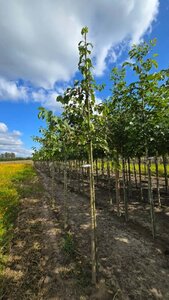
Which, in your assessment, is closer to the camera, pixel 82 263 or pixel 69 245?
pixel 82 263

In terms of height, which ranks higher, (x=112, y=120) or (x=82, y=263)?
(x=112, y=120)

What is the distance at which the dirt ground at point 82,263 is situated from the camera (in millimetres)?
4602

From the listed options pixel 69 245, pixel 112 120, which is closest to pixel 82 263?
pixel 69 245

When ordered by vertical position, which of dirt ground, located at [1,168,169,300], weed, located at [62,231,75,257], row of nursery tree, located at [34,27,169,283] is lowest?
dirt ground, located at [1,168,169,300]

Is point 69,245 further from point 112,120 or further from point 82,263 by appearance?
point 112,120

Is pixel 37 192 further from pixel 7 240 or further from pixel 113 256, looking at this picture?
pixel 113 256

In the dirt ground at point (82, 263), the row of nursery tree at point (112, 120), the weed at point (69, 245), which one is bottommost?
the dirt ground at point (82, 263)

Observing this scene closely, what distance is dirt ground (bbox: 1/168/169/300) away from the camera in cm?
460

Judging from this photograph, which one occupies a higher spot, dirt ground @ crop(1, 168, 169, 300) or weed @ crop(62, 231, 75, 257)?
weed @ crop(62, 231, 75, 257)

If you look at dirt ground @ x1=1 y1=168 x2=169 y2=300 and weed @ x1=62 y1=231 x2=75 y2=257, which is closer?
dirt ground @ x1=1 y1=168 x2=169 y2=300

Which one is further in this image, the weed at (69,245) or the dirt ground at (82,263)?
the weed at (69,245)

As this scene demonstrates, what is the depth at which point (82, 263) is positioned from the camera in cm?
571

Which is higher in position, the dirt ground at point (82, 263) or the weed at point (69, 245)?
the weed at point (69, 245)

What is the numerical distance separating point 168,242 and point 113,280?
314cm
